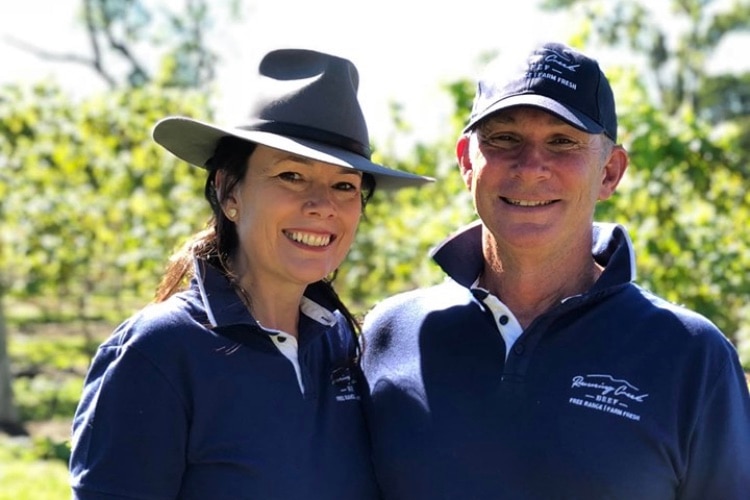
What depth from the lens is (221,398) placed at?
7.99 ft

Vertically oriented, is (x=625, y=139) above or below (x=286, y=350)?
above

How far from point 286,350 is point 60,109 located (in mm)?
7312

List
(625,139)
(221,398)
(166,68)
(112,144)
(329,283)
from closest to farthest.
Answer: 1. (221,398)
2. (329,283)
3. (625,139)
4. (112,144)
5. (166,68)

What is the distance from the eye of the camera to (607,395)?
2.50 meters

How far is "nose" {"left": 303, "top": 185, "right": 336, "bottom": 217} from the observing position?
8.68ft

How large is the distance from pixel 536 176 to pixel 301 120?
2.01ft

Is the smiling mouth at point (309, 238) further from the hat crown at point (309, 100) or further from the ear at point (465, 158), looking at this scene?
the ear at point (465, 158)

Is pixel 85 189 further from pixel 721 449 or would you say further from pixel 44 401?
pixel 721 449

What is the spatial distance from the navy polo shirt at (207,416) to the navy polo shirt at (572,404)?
188 millimetres

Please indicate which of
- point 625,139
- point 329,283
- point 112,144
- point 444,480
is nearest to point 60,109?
point 112,144

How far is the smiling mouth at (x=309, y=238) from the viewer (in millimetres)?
2658

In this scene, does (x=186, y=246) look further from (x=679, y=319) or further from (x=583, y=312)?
(x=679, y=319)

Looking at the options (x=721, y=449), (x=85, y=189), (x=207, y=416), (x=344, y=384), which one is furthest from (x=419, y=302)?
(x=85, y=189)

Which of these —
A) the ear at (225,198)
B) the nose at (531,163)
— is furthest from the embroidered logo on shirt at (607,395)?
the ear at (225,198)
